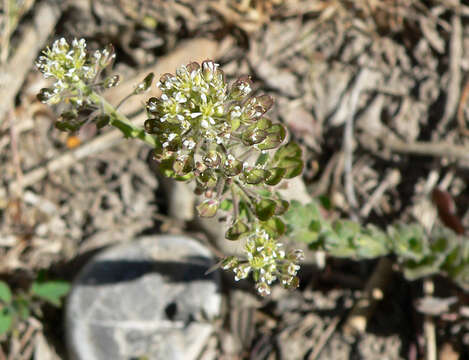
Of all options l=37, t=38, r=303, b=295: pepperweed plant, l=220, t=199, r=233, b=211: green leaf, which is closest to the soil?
l=220, t=199, r=233, b=211: green leaf

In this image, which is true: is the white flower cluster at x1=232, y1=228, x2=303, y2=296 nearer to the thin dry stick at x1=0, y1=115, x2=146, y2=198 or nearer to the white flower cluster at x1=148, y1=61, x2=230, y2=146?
the white flower cluster at x1=148, y1=61, x2=230, y2=146

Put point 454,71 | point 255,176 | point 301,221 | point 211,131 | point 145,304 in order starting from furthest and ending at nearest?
point 454,71, point 145,304, point 301,221, point 255,176, point 211,131

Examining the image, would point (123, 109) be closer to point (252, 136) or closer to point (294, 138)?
point (294, 138)

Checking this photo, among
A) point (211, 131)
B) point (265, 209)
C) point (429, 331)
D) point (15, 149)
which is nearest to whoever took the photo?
point (211, 131)

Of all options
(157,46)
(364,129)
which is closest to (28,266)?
(157,46)

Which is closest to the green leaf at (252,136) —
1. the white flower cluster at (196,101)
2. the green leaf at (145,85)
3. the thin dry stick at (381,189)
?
the white flower cluster at (196,101)

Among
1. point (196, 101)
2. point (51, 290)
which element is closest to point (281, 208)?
point (196, 101)

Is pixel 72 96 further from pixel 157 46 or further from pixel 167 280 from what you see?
pixel 157 46

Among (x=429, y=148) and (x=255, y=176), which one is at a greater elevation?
(x=255, y=176)
